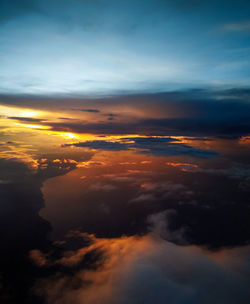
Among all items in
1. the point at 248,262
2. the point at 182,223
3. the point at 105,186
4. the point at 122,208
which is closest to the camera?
the point at 248,262

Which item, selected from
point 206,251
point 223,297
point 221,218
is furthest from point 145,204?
point 223,297

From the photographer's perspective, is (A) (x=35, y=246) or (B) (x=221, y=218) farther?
(B) (x=221, y=218)

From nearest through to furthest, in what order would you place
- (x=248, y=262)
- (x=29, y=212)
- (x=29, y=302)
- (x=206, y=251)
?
(x=29, y=302), (x=248, y=262), (x=206, y=251), (x=29, y=212)

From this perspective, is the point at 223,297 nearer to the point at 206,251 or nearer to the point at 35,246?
the point at 206,251

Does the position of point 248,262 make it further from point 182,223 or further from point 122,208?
point 122,208

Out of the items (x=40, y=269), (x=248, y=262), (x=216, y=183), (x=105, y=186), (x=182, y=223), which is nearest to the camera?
(x=40, y=269)

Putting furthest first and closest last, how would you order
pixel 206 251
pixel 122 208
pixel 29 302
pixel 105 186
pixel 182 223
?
pixel 105 186 < pixel 122 208 < pixel 182 223 < pixel 206 251 < pixel 29 302

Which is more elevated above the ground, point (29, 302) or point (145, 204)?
point (29, 302)

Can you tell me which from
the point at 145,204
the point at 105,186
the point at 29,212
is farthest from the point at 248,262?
the point at 105,186

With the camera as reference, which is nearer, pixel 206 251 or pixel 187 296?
pixel 187 296
